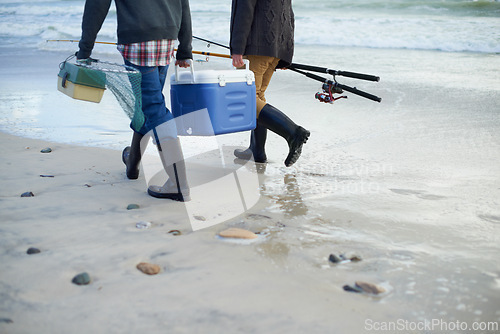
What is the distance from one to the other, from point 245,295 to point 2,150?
2796mm

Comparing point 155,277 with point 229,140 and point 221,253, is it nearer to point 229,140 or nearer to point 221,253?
point 221,253

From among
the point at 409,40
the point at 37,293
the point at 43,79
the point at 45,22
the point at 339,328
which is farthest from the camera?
the point at 45,22

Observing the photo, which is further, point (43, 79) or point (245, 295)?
point (43, 79)

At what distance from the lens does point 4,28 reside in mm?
18312

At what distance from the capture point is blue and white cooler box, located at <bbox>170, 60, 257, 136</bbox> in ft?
9.86

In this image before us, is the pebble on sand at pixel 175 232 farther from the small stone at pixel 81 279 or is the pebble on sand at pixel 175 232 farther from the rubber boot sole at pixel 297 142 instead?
the rubber boot sole at pixel 297 142

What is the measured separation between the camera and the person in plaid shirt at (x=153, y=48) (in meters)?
2.69

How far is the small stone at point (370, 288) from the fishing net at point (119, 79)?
5.12 feet

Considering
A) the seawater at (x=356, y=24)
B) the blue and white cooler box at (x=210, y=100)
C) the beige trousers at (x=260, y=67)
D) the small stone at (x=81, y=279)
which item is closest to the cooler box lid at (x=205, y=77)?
the blue and white cooler box at (x=210, y=100)

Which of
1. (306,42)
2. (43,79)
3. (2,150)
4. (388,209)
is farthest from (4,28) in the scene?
(388,209)

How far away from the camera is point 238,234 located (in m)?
2.33

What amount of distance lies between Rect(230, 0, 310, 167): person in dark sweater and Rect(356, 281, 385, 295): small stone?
157 cm

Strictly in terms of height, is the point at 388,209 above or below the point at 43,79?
above

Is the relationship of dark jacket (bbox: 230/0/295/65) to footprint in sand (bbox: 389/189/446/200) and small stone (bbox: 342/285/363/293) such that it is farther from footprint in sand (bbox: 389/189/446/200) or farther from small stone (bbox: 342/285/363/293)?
small stone (bbox: 342/285/363/293)
